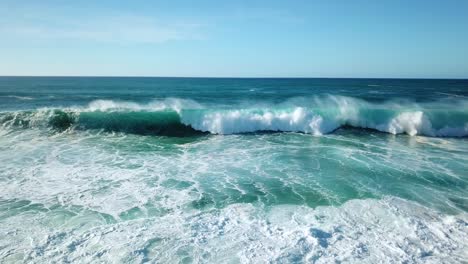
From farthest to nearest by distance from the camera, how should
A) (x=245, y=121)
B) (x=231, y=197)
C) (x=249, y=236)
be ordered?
(x=245, y=121)
(x=231, y=197)
(x=249, y=236)

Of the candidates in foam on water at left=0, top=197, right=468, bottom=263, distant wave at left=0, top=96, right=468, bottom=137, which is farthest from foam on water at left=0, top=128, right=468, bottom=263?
distant wave at left=0, top=96, right=468, bottom=137

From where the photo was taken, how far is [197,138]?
13.8 meters

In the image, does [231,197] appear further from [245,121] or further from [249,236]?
[245,121]

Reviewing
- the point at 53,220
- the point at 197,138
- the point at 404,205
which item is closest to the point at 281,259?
the point at 404,205

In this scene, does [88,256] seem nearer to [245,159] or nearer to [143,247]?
[143,247]

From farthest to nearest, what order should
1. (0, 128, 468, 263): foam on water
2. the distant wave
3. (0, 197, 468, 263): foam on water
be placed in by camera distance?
the distant wave
(0, 128, 468, 263): foam on water
(0, 197, 468, 263): foam on water

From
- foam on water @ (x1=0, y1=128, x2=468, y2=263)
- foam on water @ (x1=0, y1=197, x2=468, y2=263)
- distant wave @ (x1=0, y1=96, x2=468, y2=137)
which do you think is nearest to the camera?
foam on water @ (x1=0, y1=197, x2=468, y2=263)

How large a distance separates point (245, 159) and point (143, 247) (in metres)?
5.64

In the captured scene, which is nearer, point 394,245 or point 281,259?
point 281,259

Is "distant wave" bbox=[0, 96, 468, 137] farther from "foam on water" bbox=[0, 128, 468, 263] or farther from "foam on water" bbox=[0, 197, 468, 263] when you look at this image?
"foam on water" bbox=[0, 197, 468, 263]

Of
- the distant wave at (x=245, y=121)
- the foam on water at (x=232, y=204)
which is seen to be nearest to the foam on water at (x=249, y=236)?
the foam on water at (x=232, y=204)

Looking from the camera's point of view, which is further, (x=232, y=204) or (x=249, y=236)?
(x=232, y=204)

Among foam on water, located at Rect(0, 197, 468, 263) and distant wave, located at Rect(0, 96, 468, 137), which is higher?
distant wave, located at Rect(0, 96, 468, 137)

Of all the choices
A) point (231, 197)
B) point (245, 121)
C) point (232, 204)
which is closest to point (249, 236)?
point (232, 204)
